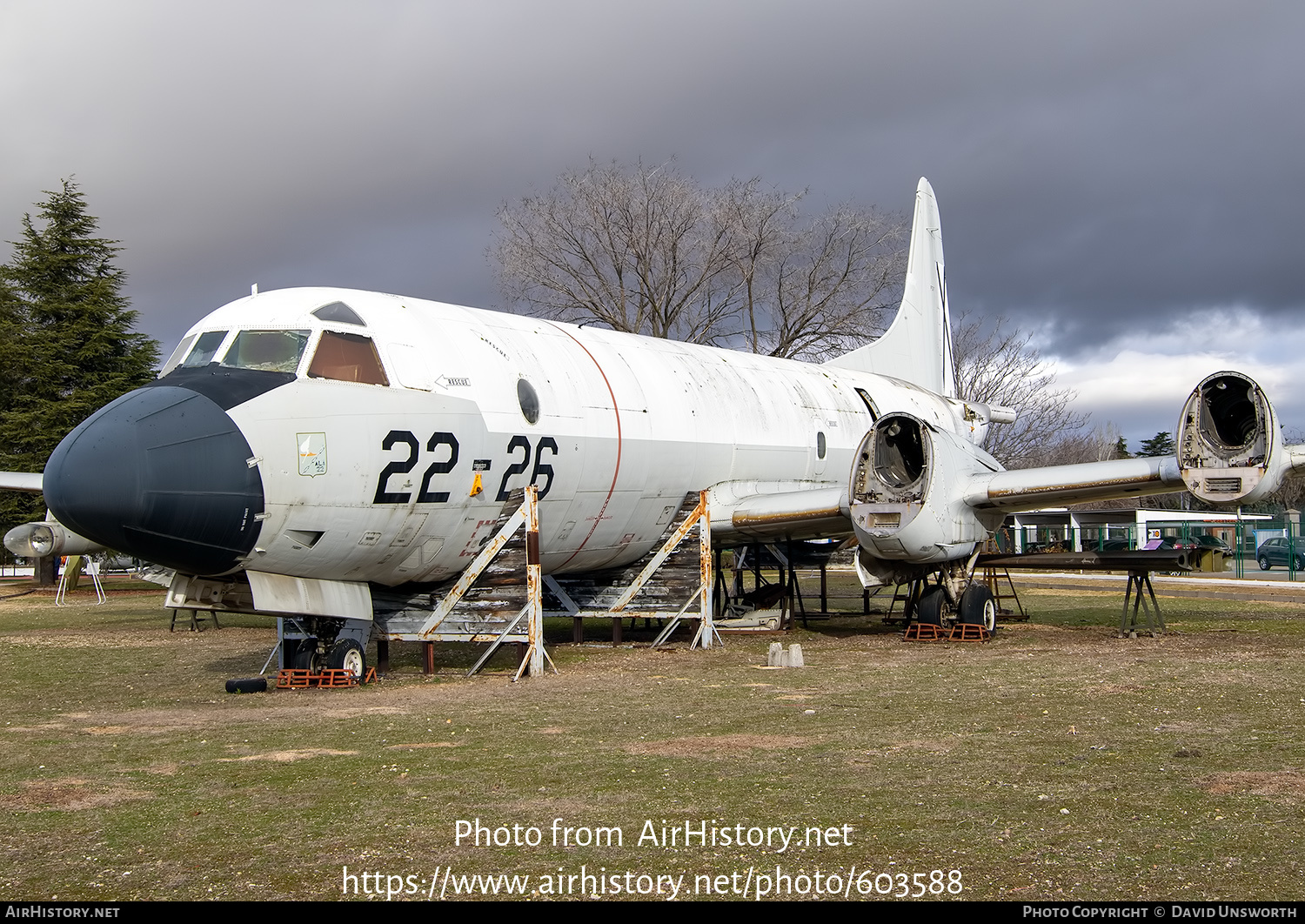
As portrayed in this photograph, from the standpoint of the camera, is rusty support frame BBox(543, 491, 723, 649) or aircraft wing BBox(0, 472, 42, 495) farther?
aircraft wing BBox(0, 472, 42, 495)

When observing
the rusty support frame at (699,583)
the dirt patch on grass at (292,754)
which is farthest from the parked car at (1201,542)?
the dirt patch on grass at (292,754)

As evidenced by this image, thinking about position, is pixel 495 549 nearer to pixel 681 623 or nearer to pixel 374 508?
pixel 374 508

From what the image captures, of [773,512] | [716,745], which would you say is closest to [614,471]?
[773,512]

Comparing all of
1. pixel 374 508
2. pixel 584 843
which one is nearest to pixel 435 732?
pixel 374 508

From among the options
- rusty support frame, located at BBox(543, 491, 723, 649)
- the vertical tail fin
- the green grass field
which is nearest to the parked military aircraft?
rusty support frame, located at BBox(543, 491, 723, 649)

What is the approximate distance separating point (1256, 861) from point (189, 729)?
24.8 ft

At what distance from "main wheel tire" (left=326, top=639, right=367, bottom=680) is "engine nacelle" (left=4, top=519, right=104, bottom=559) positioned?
→ 966 centimetres

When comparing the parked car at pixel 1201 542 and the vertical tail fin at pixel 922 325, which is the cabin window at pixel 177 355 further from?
the parked car at pixel 1201 542

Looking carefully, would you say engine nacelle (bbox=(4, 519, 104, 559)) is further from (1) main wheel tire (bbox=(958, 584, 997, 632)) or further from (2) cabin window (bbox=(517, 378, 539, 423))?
(1) main wheel tire (bbox=(958, 584, 997, 632))

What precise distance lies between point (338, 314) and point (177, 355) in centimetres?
168

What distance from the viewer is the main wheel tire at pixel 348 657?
11.8 m

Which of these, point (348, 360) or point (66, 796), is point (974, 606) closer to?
point (348, 360)

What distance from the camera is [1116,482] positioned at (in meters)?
14.5

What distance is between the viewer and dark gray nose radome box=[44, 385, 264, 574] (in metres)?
9.54
